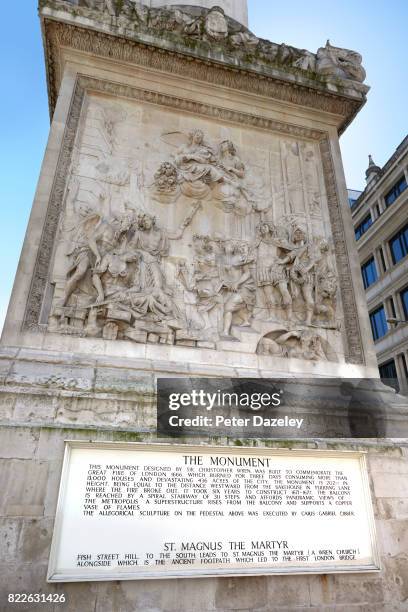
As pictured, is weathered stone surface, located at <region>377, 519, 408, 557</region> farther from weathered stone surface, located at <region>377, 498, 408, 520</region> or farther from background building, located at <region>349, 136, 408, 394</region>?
background building, located at <region>349, 136, 408, 394</region>

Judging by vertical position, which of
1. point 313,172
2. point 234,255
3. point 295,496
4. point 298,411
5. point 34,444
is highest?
point 313,172

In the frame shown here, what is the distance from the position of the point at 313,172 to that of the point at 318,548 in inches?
380

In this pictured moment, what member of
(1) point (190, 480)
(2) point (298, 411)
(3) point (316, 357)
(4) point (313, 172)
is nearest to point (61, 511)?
(1) point (190, 480)

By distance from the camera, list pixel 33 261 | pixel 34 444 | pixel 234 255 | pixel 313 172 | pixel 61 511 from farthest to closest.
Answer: pixel 313 172
pixel 234 255
pixel 33 261
pixel 34 444
pixel 61 511

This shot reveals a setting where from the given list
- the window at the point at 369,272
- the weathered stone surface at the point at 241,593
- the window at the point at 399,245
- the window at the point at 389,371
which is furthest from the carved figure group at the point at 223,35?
the window at the point at 369,272

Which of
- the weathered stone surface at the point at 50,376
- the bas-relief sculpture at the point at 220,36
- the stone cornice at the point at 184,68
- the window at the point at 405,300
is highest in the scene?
the window at the point at 405,300

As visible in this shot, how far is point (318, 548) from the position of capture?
6.82 m

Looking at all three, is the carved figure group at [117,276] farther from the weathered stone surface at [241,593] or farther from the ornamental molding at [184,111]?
the weathered stone surface at [241,593]

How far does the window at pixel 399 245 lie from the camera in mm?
31438

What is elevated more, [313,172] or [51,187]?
[313,172]

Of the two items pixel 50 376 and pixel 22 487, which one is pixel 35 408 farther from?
pixel 22 487

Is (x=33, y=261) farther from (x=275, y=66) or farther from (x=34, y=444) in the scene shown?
(x=275, y=66)

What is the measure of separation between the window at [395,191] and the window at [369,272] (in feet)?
14.9

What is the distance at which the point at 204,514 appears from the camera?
6.62 meters
